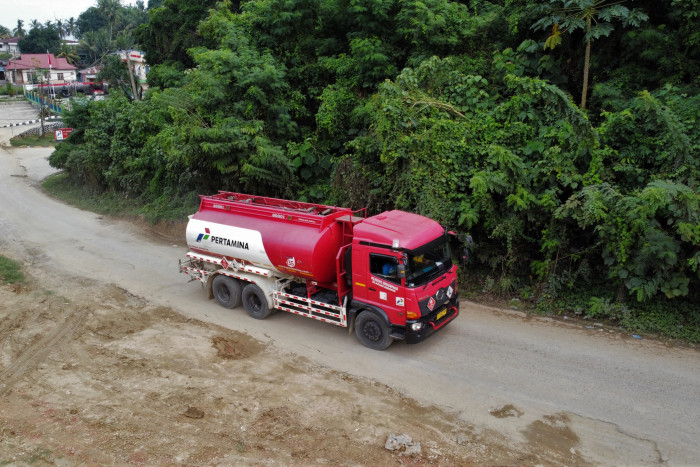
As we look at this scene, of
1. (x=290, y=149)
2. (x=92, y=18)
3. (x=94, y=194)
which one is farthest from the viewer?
(x=92, y=18)

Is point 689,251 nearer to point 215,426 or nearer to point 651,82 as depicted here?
point 651,82

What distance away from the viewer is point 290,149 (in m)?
17.3

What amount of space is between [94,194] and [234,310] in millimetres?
15603

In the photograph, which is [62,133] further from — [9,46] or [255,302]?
[9,46]

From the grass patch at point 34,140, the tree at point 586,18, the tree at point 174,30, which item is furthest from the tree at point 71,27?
the tree at point 586,18

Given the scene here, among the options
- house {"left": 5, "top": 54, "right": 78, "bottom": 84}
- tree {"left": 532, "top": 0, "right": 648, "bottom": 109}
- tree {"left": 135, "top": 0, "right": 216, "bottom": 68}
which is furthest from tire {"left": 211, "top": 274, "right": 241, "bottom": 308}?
house {"left": 5, "top": 54, "right": 78, "bottom": 84}

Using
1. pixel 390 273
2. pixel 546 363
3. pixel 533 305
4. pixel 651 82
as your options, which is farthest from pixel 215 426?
pixel 651 82

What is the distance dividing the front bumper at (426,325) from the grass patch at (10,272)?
11653 mm

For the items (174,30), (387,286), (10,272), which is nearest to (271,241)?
(387,286)

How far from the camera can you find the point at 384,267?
10.1 m

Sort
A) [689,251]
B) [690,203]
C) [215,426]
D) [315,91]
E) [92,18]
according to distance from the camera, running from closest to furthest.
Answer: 1. [215,426]
2. [690,203]
3. [689,251]
4. [315,91]
5. [92,18]

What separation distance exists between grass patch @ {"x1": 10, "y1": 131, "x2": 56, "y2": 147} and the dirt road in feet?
102

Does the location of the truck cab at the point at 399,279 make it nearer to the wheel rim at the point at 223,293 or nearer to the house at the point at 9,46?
the wheel rim at the point at 223,293

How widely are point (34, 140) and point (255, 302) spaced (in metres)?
37.9
